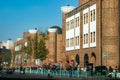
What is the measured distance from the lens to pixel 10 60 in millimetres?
194000

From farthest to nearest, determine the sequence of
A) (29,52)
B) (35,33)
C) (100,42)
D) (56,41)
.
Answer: (35,33), (56,41), (29,52), (100,42)

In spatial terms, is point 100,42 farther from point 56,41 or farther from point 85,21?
point 56,41

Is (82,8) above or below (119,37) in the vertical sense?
above

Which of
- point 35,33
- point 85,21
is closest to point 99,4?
point 85,21

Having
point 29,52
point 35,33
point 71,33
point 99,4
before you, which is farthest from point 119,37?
point 35,33

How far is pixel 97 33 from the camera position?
79938 mm

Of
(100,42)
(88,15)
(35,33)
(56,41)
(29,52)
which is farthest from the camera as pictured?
(35,33)

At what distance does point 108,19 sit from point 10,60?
120m

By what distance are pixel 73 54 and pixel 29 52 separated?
35.4m

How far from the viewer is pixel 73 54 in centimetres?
9625

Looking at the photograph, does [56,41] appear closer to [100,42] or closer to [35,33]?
[35,33]

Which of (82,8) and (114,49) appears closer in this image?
(114,49)

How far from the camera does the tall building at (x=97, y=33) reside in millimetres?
78438

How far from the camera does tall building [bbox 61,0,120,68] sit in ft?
257
